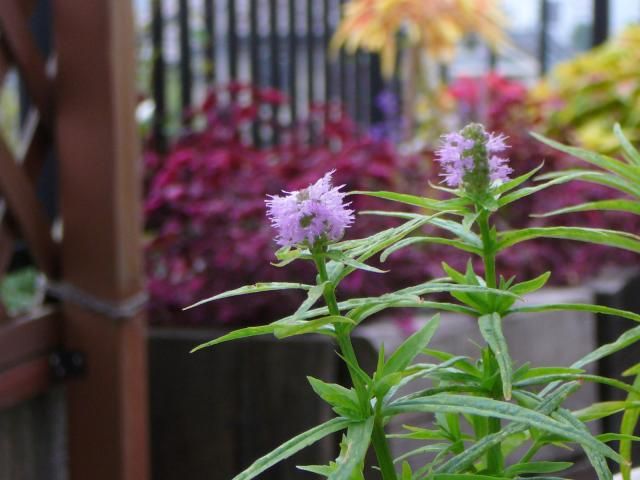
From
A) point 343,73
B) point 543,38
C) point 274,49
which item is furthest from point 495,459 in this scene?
point 543,38

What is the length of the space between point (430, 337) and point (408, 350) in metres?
0.02

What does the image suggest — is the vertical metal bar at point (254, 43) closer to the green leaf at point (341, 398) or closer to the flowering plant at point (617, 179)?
the flowering plant at point (617, 179)

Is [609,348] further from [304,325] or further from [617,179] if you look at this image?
[304,325]

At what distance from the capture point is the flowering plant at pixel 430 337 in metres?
0.57

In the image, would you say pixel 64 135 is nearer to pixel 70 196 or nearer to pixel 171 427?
pixel 70 196

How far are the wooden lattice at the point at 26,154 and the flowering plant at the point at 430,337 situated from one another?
5.20 ft

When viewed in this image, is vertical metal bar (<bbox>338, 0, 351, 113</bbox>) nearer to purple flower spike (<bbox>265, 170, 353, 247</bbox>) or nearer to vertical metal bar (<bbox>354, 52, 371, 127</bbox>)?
vertical metal bar (<bbox>354, 52, 371, 127</bbox>)

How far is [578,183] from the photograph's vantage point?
11.4ft

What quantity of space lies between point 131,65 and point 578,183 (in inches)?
68.1

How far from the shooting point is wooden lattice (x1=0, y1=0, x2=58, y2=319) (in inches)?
83.8

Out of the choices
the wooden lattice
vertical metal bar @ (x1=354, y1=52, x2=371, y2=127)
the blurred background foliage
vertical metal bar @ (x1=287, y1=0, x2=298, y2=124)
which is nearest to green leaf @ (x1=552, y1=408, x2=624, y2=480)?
the wooden lattice

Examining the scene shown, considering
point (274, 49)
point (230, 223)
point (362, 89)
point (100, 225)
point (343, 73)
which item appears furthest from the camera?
point (362, 89)

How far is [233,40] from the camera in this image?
4504 mm

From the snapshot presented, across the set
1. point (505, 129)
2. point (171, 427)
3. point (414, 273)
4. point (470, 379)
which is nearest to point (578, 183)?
point (505, 129)
